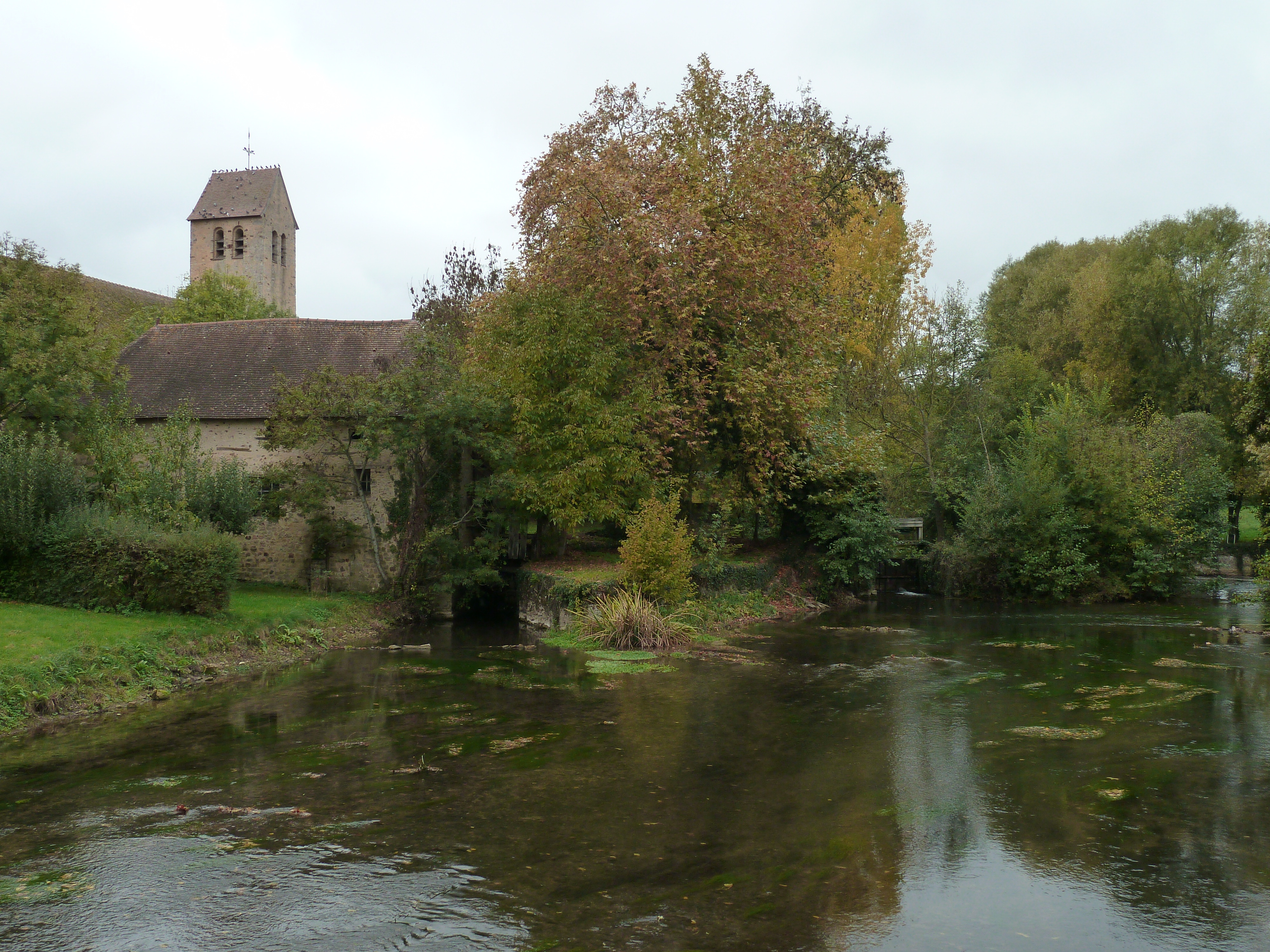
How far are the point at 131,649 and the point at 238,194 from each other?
174 feet

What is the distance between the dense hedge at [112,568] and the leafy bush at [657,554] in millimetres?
7735

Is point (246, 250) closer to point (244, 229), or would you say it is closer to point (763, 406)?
point (244, 229)

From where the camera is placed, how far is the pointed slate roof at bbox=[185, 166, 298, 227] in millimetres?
58594

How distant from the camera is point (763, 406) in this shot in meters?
23.2

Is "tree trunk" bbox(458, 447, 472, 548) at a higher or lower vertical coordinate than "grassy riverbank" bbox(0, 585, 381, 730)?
higher

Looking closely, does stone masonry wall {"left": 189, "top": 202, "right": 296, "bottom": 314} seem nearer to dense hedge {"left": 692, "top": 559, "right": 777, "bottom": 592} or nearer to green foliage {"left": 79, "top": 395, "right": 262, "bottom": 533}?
green foliage {"left": 79, "top": 395, "right": 262, "bottom": 533}

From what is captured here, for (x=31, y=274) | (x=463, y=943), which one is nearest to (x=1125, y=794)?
(x=463, y=943)

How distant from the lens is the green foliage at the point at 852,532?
2675cm

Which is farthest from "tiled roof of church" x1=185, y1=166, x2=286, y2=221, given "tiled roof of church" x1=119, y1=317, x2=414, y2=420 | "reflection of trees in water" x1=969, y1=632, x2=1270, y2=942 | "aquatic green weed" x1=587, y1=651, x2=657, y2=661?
"reflection of trees in water" x1=969, y1=632, x2=1270, y2=942

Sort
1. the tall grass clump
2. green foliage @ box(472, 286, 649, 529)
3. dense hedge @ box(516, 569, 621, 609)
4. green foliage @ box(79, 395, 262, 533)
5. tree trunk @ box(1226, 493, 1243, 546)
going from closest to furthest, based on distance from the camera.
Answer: green foliage @ box(79, 395, 262, 533), the tall grass clump, dense hedge @ box(516, 569, 621, 609), green foliage @ box(472, 286, 649, 529), tree trunk @ box(1226, 493, 1243, 546)

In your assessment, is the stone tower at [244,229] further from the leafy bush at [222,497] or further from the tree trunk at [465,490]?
the leafy bush at [222,497]

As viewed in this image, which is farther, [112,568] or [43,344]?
[43,344]

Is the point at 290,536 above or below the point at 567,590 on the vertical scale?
above

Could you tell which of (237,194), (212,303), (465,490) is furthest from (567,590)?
(237,194)
